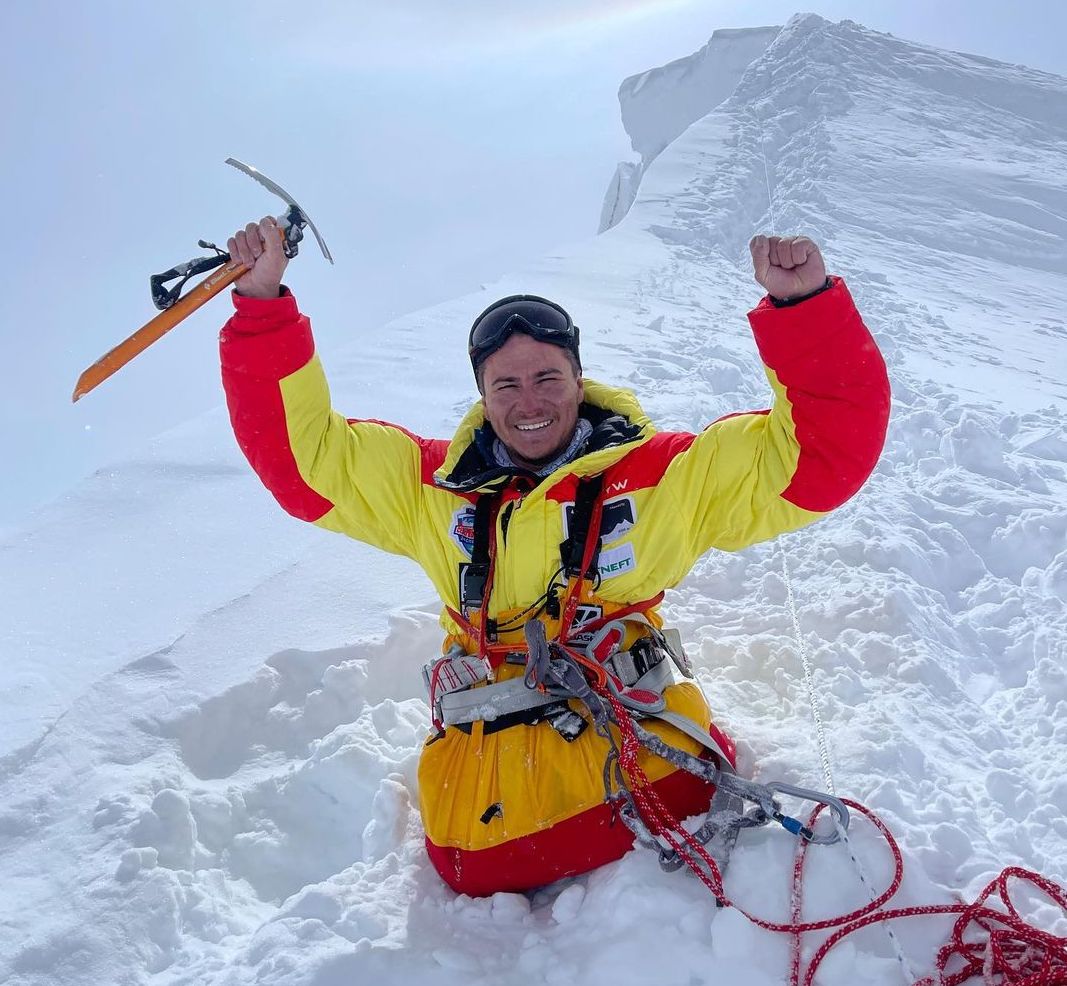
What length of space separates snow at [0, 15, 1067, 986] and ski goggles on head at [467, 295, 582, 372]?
1399 mm

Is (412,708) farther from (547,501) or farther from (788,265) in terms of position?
(788,265)

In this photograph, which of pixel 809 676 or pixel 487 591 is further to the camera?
pixel 809 676

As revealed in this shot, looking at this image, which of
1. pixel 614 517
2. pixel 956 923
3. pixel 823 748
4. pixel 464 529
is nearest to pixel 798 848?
pixel 956 923

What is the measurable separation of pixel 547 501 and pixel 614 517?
0.21m

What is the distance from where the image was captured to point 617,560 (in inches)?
98.0

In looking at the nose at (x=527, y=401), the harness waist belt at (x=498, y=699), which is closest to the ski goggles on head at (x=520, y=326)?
the nose at (x=527, y=401)

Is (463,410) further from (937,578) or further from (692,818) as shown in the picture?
(692,818)

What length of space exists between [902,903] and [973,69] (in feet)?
78.9

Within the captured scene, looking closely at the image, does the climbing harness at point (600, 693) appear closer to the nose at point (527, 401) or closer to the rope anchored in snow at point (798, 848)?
the rope anchored in snow at point (798, 848)

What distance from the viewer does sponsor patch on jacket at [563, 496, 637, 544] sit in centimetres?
247

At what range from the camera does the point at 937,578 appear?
3.73 metres

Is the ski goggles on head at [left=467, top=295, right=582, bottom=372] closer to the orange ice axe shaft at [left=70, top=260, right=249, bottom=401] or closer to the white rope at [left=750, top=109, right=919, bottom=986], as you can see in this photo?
the orange ice axe shaft at [left=70, top=260, right=249, bottom=401]

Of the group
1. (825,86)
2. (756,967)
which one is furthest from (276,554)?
(825,86)

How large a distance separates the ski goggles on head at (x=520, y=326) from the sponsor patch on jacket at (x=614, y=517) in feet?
1.96
